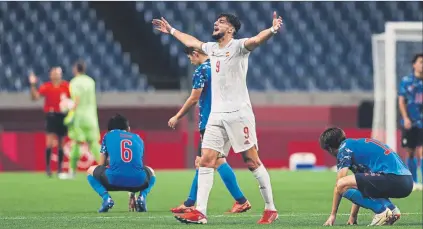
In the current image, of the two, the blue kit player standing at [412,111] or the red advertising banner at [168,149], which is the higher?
the blue kit player standing at [412,111]

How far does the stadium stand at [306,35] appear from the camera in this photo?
23.1 meters

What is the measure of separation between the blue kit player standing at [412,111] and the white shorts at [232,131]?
549cm

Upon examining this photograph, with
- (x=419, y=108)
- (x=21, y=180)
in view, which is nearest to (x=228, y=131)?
(x=419, y=108)

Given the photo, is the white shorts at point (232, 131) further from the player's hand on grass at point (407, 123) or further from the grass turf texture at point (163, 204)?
the player's hand on grass at point (407, 123)

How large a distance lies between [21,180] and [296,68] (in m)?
8.14

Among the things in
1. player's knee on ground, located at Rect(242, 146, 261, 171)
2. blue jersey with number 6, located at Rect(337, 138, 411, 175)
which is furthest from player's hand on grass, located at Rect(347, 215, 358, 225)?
player's knee on ground, located at Rect(242, 146, 261, 171)

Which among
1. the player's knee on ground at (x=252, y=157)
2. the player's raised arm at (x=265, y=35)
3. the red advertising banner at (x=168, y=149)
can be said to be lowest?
the red advertising banner at (x=168, y=149)

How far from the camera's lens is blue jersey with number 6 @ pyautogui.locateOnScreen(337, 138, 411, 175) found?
8.41 metres

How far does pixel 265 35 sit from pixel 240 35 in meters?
14.7

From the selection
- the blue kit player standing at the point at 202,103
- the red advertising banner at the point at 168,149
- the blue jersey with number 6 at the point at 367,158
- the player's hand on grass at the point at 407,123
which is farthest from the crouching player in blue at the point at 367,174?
the red advertising banner at the point at 168,149

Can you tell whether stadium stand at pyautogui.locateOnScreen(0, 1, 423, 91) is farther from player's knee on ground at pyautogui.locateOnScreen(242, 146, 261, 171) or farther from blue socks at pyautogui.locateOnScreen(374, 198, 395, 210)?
blue socks at pyautogui.locateOnScreen(374, 198, 395, 210)

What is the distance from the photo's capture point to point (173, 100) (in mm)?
21031

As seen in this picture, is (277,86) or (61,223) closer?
(61,223)

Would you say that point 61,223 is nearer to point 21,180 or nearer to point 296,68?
point 21,180
